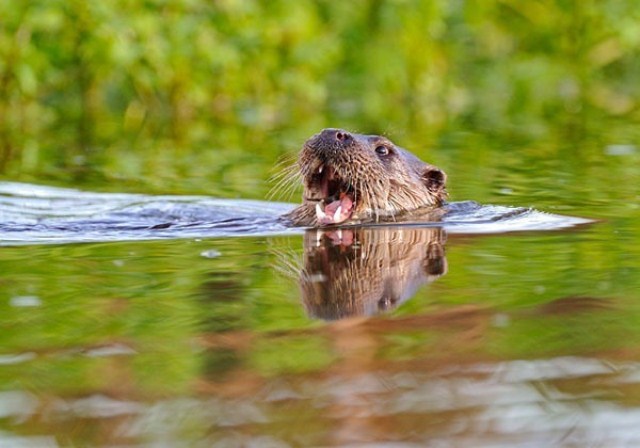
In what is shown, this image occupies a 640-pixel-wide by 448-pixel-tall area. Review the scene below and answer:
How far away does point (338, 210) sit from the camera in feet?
22.4

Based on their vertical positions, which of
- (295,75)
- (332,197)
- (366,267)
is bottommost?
(366,267)

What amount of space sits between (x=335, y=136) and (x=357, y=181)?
0.89 feet

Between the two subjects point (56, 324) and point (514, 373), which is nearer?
point (514, 373)

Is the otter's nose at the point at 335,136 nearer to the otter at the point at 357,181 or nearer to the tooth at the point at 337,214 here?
the otter at the point at 357,181

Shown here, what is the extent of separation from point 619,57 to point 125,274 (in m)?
12.3

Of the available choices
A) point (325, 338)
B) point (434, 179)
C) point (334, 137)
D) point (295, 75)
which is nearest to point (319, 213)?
point (334, 137)

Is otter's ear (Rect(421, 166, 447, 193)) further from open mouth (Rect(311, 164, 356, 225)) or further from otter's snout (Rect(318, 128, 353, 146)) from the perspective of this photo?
otter's snout (Rect(318, 128, 353, 146))

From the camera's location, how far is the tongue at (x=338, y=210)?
22.2ft

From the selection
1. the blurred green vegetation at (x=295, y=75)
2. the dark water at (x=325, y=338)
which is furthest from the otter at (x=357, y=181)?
the blurred green vegetation at (x=295, y=75)

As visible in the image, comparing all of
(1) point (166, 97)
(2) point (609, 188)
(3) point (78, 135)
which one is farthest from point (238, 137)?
(2) point (609, 188)

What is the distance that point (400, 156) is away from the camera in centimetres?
712

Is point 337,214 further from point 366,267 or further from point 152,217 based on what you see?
point 366,267

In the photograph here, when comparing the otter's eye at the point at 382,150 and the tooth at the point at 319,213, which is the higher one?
the otter's eye at the point at 382,150

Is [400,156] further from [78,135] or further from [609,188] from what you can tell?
[78,135]
